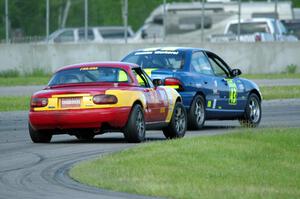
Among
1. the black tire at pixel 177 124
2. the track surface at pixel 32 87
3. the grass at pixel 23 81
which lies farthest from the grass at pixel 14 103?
the black tire at pixel 177 124

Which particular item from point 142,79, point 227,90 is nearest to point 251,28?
point 227,90

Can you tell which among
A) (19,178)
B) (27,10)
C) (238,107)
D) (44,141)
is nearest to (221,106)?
(238,107)

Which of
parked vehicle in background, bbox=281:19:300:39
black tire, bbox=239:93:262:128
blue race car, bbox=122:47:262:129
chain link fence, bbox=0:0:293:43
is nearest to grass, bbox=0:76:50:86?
chain link fence, bbox=0:0:293:43

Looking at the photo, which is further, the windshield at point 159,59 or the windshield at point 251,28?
the windshield at point 251,28

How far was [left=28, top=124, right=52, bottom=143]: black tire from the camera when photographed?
57.1 feet

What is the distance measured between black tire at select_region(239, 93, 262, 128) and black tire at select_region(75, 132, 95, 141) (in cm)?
408

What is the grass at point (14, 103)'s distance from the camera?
26.3 meters

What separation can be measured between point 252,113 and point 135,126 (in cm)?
546

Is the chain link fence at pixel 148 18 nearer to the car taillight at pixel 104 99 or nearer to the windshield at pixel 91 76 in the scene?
the windshield at pixel 91 76

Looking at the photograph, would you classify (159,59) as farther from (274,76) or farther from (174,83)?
(274,76)

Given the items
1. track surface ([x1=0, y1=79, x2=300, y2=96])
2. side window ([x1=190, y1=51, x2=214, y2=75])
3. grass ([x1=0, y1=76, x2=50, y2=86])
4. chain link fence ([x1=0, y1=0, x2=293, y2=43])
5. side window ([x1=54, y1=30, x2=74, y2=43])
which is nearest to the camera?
side window ([x1=190, y1=51, x2=214, y2=75])

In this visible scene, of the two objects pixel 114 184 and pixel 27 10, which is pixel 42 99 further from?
pixel 27 10

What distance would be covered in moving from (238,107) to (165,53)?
1.84 meters

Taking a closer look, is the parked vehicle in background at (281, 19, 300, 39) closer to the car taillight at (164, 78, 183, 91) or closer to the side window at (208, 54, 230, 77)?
the side window at (208, 54, 230, 77)
